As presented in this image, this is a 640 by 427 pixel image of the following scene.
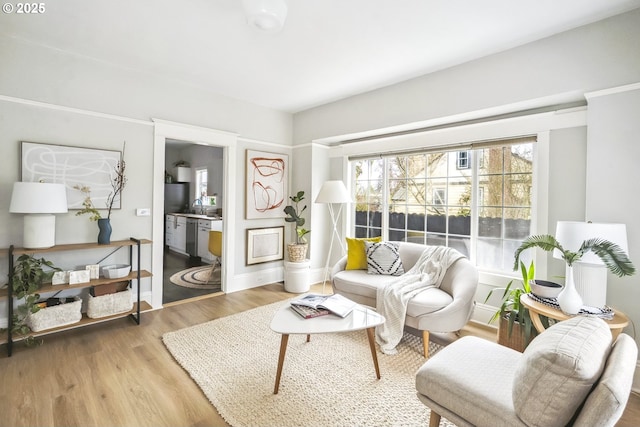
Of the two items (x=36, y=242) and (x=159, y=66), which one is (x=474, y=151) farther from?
(x=36, y=242)

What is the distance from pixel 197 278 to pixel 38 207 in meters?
2.61

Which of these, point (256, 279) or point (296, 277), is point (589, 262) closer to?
point (296, 277)

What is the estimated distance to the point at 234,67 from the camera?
10.4ft

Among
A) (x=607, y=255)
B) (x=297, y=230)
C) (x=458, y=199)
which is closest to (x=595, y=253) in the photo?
(x=607, y=255)

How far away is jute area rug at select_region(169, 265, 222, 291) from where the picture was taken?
439cm

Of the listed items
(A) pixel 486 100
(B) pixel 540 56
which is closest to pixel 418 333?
(A) pixel 486 100

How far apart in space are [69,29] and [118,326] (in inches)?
108

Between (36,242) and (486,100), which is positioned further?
(486,100)

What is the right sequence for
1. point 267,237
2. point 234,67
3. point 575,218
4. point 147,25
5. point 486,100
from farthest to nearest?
point 267,237 < point 234,67 < point 486,100 < point 575,218 < point 147,25

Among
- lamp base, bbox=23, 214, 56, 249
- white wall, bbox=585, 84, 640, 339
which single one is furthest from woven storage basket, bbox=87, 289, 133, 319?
white wall, bbox=585, 84, 640, 339

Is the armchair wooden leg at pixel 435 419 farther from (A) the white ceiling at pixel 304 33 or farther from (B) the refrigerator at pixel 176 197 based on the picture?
(B) the refrigerator at pixel 176 197

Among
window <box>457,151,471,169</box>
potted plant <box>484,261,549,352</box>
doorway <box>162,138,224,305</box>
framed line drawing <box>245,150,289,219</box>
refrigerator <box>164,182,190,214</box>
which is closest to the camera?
potted plant <box>484,261,549,352</box>

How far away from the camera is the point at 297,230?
4.41 m

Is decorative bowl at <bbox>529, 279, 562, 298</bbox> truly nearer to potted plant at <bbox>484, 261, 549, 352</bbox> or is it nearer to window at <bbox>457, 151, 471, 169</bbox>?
potted plant at <bbox>484, 261, 549, 352</bbox>
